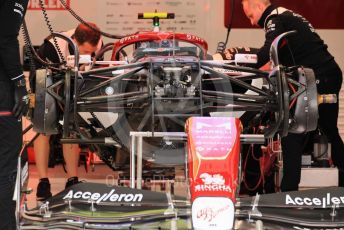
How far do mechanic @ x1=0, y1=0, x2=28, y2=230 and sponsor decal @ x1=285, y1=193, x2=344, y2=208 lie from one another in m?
1.45

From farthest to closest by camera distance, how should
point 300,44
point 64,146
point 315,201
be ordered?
point 64,146 < point 300,44 < point 315,201

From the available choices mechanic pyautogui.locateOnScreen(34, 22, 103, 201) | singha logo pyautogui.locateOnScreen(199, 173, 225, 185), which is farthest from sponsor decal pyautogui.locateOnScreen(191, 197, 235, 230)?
mechanic pyautogui.locateOnScreen(34, 22, 103, 201)

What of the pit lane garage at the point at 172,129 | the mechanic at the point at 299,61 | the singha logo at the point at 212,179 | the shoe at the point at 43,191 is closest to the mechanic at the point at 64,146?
the shoe at the point at 43,191

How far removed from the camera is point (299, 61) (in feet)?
18.5

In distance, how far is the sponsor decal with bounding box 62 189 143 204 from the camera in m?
3.48

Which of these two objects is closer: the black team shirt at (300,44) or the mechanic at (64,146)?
the black team shirt at (300,44)

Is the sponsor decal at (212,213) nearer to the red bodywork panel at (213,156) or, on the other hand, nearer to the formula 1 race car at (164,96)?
the red bodywork panel at (213,156)

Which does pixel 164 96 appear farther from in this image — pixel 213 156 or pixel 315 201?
pixel 315 201

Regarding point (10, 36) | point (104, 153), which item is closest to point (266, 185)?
point (104, 153)

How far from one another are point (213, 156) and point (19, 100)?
108cm

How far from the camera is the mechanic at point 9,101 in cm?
353

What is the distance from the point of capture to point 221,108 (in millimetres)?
4082

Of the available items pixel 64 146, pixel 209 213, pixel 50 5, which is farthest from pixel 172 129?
pixel 50 5

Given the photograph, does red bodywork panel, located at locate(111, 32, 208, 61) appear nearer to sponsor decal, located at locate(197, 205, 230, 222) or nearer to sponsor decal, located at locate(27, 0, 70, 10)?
sponsor decal, located at locate(197, 205, 230, 222)
